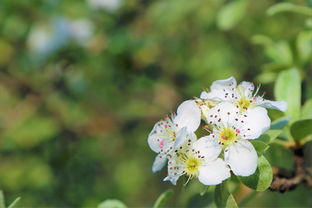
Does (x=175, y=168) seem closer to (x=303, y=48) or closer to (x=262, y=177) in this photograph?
(x=262, y=177)

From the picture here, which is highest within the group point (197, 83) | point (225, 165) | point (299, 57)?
point (197, 83)

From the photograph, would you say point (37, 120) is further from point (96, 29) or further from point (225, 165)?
point (225, 165)

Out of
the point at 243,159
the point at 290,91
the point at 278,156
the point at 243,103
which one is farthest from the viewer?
the point at 278,156

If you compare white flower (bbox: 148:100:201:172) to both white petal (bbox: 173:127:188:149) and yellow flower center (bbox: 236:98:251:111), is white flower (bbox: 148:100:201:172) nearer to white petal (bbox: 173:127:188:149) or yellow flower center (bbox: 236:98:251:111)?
white petal (bbox: 173:127:188:149)

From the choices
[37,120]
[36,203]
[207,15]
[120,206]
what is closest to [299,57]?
[120,206]

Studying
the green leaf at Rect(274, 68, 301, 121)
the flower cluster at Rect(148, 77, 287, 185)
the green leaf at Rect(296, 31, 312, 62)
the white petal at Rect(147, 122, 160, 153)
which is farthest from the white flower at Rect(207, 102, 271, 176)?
the green leaf at Rect(296, 31, 312, 62)

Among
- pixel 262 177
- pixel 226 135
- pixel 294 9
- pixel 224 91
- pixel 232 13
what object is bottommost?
pixel 262 177

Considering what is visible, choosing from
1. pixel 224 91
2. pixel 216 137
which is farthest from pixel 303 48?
pixel 216 137
